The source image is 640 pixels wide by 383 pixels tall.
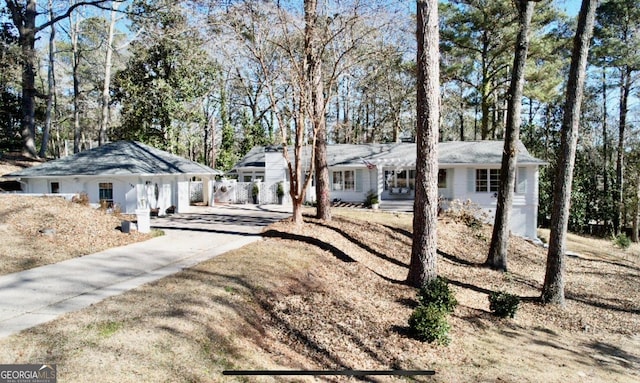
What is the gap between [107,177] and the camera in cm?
1698

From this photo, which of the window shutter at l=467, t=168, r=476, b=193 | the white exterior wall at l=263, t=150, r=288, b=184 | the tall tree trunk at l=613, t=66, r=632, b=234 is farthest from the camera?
the tall tree trunk at l=613, t=66, r=632, b=234

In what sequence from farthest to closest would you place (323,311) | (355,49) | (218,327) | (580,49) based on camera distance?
(355,49) → (580,49) → (323,311) → (218,327)

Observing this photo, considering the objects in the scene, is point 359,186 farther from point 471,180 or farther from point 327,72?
point 327,72

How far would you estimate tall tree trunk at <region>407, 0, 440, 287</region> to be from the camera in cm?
814

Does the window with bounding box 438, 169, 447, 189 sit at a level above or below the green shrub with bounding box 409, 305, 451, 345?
above

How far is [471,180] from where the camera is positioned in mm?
19922

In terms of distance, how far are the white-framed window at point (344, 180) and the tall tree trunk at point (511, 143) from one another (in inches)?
492

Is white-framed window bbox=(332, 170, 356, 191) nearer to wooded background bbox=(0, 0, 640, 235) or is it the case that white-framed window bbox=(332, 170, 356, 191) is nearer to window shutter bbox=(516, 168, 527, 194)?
wooded background bbox=(0, 0, 640, 235)

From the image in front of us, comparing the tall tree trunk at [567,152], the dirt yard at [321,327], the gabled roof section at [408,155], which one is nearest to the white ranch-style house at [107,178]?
the gabled roof section at [408,155]

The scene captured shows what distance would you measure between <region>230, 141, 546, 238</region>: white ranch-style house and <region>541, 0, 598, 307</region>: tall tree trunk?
398 inches

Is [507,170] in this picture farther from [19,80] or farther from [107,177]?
[19,80]

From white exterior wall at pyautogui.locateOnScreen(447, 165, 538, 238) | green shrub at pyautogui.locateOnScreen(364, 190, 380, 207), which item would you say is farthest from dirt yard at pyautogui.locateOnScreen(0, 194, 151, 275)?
white exterior wall at pyautogui.locateOnScreen(447, 165, 538, 238)

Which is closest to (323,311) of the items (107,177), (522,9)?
(522,9)

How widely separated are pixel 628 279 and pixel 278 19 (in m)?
14.1
